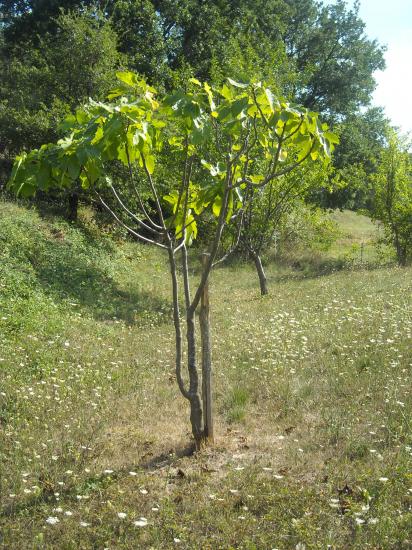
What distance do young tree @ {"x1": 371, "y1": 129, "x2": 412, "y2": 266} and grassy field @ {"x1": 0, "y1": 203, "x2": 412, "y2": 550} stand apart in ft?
33.9

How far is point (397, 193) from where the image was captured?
2223 cm

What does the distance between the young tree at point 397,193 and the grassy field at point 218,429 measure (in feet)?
33.9

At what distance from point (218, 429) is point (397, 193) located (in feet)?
59.9

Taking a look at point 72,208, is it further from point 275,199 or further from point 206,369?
point 206,369

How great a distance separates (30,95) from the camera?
20.0 meters

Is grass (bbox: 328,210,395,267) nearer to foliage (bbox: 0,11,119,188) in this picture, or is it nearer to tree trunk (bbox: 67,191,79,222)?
tree trunk (bbox: 67,191,79,222)

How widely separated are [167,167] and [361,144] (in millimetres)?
17573

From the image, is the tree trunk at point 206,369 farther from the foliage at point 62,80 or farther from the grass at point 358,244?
the grass at point 358,244

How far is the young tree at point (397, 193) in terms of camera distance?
72.3 feet

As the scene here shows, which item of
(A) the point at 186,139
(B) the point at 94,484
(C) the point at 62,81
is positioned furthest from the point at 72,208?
(B) the point at 94,484

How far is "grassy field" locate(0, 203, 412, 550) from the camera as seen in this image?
14.1ft

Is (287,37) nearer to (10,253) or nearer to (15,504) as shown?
(10,253)

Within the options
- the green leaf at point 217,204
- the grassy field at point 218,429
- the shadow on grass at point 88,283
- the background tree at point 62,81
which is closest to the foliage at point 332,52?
the background tree at point 62,81

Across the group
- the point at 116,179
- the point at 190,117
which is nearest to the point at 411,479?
the point at 190,117
